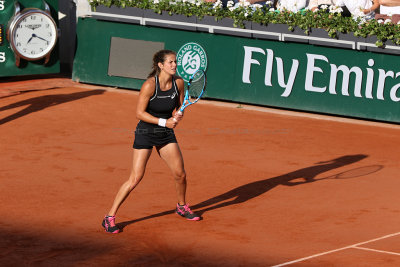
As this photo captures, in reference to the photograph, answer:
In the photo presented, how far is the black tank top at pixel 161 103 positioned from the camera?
8492 millimetres

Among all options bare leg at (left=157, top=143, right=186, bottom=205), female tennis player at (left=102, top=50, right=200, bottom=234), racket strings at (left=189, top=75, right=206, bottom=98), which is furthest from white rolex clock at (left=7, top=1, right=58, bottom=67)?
bare leg at (left=157, top=143, right=186, bottom=205)

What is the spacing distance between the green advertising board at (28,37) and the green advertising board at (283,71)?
872mm

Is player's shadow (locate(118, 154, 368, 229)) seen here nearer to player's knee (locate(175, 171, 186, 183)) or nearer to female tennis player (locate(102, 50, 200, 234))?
female tennis player (locate(102, 50, 200, 234))

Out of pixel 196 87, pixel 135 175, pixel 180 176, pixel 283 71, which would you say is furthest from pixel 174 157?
pixel 283 71

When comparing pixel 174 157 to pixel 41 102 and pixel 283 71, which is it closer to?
pixel 41 102

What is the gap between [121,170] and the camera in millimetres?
11453

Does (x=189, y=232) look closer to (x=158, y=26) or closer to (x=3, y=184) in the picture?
(x=3, y=184)

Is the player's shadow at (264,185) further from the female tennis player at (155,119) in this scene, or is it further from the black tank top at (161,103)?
the black tank top at (161,103)

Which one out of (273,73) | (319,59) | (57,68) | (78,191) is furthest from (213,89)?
(78,191)

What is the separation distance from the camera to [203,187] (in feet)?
35.5

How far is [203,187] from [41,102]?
6011 mm

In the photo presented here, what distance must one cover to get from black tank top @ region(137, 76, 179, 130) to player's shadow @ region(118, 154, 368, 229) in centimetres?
137

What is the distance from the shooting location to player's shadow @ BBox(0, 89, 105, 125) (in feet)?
47.9

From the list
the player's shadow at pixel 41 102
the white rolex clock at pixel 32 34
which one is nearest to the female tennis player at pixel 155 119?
the player's shadow at pixel 41 102
